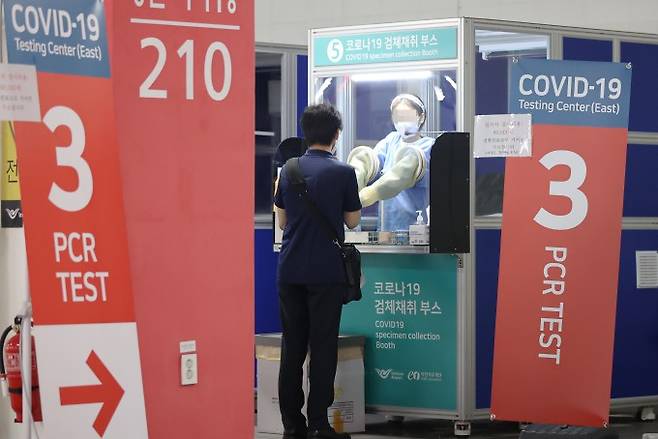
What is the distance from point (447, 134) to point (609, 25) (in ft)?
9.25

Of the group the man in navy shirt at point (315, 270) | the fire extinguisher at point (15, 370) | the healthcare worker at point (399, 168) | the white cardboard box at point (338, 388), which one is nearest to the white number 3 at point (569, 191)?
the man in navy shirt at point (315, 270)

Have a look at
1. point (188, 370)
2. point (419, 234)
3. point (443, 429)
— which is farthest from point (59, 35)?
point (443, 429)

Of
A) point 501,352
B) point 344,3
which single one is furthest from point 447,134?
point 344,3

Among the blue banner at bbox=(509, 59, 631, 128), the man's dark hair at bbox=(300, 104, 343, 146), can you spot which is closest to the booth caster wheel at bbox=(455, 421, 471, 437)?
the man's dark hair at bbox=(300, 104, 343, 146)

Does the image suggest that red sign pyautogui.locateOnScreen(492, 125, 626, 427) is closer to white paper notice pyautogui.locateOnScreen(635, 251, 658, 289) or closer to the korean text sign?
the korean text sign

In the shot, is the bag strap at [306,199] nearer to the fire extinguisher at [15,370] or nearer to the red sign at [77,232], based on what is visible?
the fire extinguisher at [15,370]

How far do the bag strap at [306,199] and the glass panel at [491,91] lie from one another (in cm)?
94

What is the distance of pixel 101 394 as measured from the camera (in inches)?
127

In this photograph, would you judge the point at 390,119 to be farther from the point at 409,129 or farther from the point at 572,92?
the point at 572,92

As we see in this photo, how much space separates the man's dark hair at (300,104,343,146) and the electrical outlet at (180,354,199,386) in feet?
5.83

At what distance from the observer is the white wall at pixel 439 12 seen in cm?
777

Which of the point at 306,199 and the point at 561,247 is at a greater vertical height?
the point at 306,199

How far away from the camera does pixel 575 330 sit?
14.9 feet

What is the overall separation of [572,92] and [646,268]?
1.86 meters
